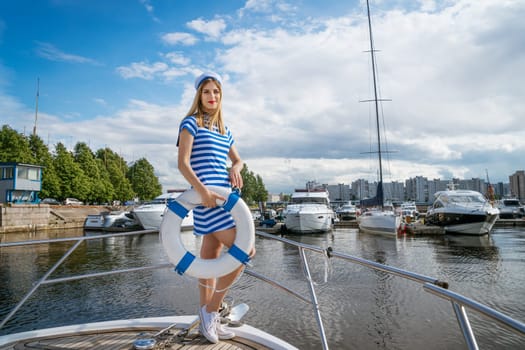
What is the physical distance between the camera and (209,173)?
81.7 inches

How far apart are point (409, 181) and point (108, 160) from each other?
127 metres

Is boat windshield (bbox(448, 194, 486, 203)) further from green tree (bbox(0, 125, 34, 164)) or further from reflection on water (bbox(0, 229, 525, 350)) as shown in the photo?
green tree (bbox(0, 125, 34, 164))

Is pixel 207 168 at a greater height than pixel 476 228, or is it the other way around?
pixel 207 168

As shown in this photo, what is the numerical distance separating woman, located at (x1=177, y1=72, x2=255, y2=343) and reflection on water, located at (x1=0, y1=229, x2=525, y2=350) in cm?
94

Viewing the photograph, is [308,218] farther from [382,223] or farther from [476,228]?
[476,228]

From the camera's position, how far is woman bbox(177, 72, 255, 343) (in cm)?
200

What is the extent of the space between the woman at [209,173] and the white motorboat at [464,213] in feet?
66.8

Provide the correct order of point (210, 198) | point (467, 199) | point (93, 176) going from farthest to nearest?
point (93, 176), point (467, 199), point (210, 198)

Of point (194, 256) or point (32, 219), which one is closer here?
point (194, 256)

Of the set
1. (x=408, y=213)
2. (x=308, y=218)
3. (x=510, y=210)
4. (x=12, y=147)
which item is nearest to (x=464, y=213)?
(x=308, y=218)

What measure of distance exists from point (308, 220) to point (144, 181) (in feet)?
118

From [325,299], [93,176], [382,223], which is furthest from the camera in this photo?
[93,176]

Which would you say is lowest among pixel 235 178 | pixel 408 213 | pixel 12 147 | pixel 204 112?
pixel 408 213

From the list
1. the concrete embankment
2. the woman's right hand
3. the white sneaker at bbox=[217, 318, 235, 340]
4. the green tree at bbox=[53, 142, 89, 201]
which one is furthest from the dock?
the green tree at bbox=[53, 142, 89, 201]
